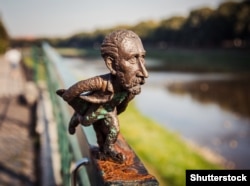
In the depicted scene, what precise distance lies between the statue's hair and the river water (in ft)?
23.7

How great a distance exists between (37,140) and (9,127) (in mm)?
1322

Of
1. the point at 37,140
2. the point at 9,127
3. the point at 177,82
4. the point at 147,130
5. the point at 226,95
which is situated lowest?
the point at 37,140

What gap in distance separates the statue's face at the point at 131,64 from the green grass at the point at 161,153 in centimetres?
624

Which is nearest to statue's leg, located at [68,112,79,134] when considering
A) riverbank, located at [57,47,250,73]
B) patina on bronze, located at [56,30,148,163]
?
patina on bronze, located at [56,30,148,163]

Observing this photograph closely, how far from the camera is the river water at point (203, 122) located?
39.1 ft

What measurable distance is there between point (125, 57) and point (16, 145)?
5.25 m

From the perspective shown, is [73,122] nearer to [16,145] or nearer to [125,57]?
[125,57]

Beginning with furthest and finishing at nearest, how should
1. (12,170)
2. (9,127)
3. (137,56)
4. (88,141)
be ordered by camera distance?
(9,127) < (12,170) < (88,141) < (137,56)

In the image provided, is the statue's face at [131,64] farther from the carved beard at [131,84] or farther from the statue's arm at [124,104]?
the statue's arm at [124,104]

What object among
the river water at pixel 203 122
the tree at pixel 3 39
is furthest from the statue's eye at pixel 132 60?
the tree at pixel 3 39

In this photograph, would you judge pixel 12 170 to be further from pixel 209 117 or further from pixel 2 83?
pixel 209 117

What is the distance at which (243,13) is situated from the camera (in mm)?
46656

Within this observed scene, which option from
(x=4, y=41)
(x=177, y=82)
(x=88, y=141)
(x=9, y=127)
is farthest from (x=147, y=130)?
(x=4, y=41)

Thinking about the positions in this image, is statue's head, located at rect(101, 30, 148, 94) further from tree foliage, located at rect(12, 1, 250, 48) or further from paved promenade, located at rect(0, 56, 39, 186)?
tree foliage, located at rect(12, 1, 250, 48)
